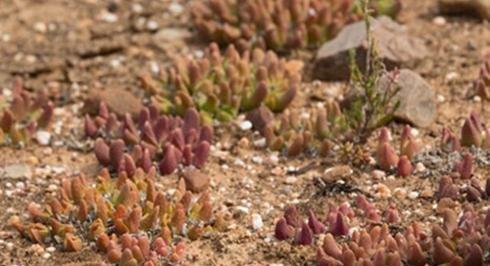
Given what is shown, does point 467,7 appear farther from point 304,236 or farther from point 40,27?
point 40,27

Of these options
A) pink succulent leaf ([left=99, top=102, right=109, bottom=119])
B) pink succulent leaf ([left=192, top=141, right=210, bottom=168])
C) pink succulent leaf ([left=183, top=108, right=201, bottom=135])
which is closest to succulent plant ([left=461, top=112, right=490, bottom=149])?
pink succulent leaf ([left=192, top=141, right=210, bottom=168])

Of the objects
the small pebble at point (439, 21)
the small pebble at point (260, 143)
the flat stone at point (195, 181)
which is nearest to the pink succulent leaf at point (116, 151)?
the flat stone at point (195, 181)

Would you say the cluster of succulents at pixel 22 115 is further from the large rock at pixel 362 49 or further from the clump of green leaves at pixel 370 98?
the clump of green leaves at pixel 370 98

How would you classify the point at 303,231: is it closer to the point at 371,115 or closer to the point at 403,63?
the point at 371,115

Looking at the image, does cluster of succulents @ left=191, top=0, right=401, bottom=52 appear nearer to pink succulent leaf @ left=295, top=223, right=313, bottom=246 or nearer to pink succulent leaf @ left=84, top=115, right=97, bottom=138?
pink succulent leaf @ left=84, top=115, right=97, bottom=138

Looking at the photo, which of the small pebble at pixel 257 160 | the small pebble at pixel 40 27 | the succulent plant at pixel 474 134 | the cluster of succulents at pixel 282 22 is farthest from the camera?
the small pebble at pixel 40 27

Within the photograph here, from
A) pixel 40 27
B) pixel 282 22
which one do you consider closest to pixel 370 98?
pixel 282 22
